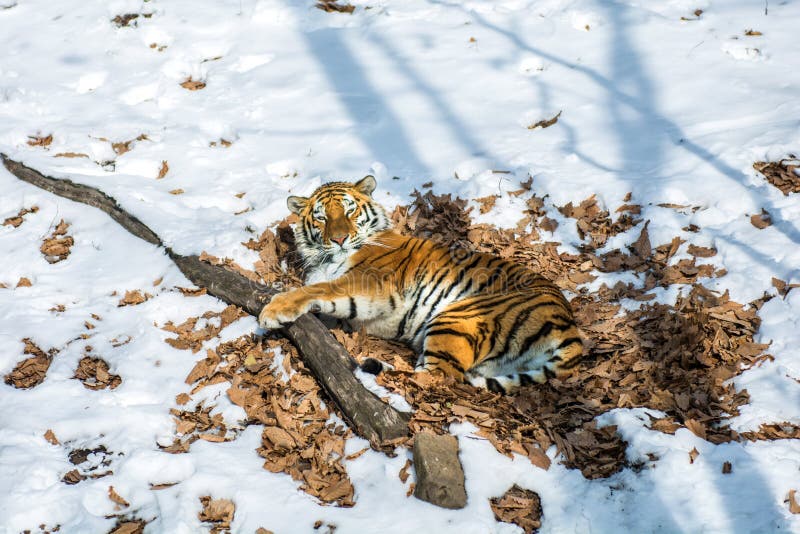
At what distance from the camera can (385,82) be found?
7.80 meters

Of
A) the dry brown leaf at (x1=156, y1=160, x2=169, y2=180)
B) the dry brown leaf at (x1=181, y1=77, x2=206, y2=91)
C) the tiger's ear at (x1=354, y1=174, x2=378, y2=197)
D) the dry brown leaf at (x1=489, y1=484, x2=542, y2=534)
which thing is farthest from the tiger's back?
the dry brown leaf at (x1=181, y1=77, x2=206, y2=91)

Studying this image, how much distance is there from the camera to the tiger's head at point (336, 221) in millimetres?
5020

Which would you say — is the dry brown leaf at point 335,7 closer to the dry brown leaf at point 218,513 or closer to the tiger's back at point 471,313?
the tiger's back at point 471,313

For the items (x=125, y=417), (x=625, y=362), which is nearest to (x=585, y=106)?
(x=625, y=362)

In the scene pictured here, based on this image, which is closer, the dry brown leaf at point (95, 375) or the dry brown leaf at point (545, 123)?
the dry brown leaf at point (95, 375)

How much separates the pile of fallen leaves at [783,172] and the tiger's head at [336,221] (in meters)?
3.02

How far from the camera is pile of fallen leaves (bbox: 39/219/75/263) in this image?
18.3 feet

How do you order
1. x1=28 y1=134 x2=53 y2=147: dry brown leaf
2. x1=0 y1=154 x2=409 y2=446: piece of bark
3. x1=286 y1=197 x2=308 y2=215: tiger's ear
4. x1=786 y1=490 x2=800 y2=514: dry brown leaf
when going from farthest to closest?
1. x1=28 y1=134 x2=53 y2=147: dry brown leaf
2. x1=286 y1=197 x2=308 y2=215: tiger's ear
3. x1=0 y1=154 x2=409 y2=446: piece of bark
4. x1=786 y1=490 x2=800 y2=514: dry brown leaf

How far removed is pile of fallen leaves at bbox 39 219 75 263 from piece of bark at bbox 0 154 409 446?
1.11ft

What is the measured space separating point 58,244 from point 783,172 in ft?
19.3

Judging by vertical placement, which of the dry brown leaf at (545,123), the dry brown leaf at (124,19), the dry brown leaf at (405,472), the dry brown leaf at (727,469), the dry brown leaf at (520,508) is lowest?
the dry brown leaf at (545,123)

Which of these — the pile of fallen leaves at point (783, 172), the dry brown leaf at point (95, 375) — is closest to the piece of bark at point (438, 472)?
the dry brown leaf at point (95, 375)

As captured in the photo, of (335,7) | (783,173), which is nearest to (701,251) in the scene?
(783,173)

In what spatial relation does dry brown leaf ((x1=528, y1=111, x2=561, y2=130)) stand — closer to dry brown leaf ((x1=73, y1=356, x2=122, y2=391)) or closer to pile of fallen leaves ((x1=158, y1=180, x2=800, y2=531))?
pile of fallen leaves ((x1=158, y1=180, x2=800, y2=531))
